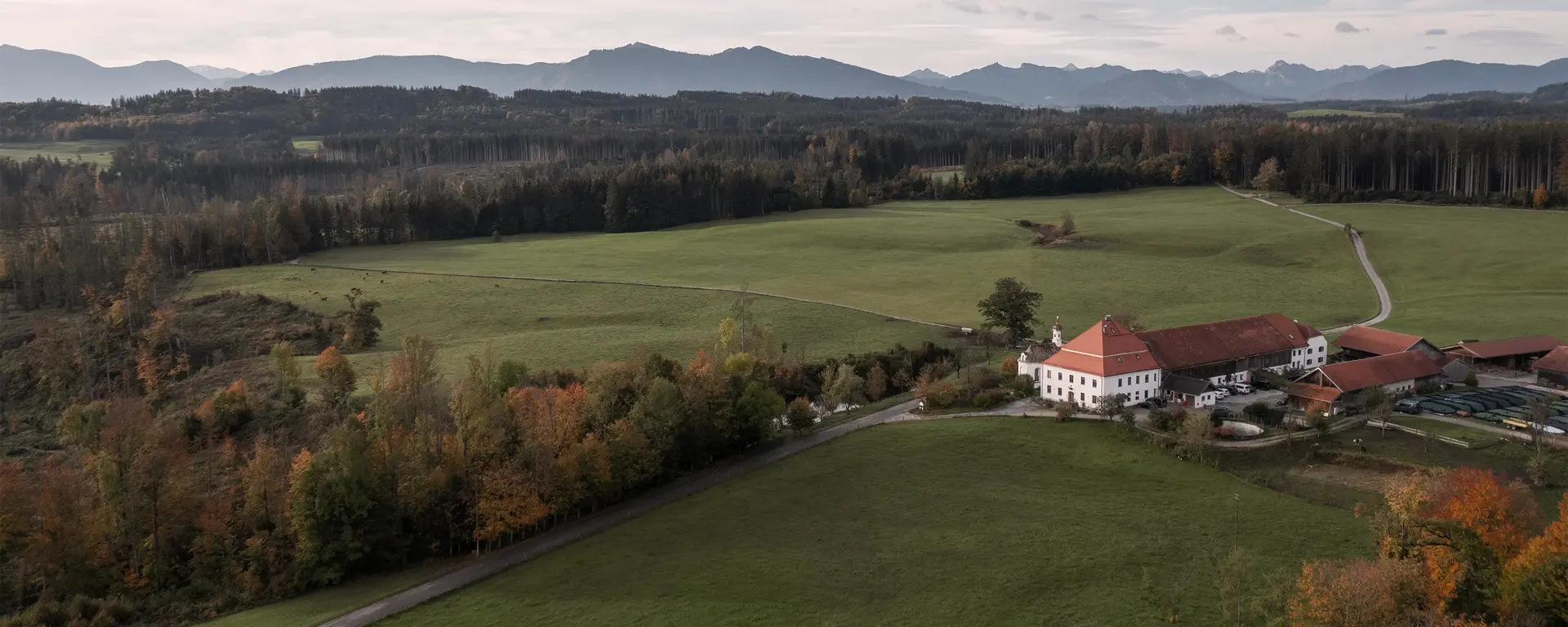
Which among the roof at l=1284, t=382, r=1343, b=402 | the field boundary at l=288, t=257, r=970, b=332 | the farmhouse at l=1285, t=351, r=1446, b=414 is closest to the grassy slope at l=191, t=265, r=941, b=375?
the field boundary at l=288, t=257, r=970, b=332

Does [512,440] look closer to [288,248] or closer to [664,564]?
[664,564]

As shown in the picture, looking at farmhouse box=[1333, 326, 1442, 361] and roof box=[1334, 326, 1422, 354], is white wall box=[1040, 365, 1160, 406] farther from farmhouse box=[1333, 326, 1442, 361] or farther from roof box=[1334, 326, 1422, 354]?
roof box=[1334, 326, 1422, 354]

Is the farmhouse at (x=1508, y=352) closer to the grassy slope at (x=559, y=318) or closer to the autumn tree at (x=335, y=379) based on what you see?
the grassy slope at (x=559, y=318)

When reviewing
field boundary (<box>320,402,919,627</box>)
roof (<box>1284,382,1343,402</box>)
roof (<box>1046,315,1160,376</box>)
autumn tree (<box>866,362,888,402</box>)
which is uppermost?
roof (<box>1046,315,1160,376</box>)

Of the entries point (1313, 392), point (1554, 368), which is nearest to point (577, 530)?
point (1313, 392)

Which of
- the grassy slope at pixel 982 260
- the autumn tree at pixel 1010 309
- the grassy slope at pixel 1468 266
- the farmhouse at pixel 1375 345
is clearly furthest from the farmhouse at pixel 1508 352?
the autumn tree at pixel 1010 309

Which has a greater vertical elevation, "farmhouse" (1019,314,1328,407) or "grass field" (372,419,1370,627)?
"farmhouse" (1019,314,1328,407)

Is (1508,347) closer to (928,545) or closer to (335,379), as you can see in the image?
(928,545)

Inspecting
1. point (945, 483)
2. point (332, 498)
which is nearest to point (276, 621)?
point (332, 498)
